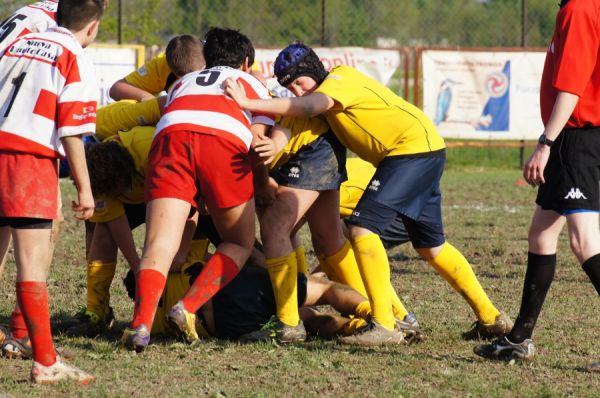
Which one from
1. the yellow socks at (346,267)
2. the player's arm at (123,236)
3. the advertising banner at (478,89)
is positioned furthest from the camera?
the advertising banner at (478,89)

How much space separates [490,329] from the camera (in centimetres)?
555

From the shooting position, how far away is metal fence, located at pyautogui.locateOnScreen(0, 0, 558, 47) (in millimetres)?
18578

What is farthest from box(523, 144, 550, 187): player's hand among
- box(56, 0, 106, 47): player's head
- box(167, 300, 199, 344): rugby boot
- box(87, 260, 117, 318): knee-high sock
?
box(87, 260, 117, 318): knee-high sock

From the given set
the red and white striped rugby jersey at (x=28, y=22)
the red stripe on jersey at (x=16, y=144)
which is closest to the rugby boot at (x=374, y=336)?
the red stripe on jersey at (x=16, y=144)

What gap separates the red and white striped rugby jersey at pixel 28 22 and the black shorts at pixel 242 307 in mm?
1701

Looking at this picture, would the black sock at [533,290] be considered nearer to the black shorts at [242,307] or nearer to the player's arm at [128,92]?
the black shorts at [242,307]

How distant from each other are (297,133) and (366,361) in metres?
1.35

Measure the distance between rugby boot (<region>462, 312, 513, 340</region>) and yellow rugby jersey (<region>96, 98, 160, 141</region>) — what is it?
2.18 metres

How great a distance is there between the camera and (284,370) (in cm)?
480

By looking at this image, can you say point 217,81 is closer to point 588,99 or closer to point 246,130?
point 246,130

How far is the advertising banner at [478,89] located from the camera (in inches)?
623

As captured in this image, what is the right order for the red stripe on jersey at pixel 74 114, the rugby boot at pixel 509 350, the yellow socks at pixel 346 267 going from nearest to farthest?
1. the red stripe on jersey at pixel 74 114
2. the rugby boot at pixel 509 350
3. the yellow socks at pixel 346 267

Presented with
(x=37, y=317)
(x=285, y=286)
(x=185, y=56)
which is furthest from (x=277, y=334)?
(x=185, y=56)

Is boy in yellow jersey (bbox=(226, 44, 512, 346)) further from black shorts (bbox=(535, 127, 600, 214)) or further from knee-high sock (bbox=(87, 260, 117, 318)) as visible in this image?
knee-high sock (bbox=(87, 260, 117, 318))
